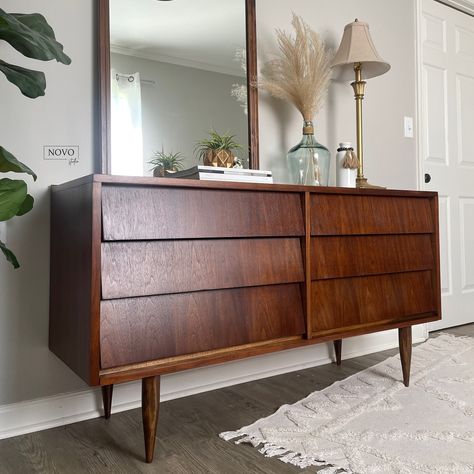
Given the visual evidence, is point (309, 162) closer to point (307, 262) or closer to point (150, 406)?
point (307, 262)

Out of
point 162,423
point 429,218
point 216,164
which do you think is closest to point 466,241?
point 429,218

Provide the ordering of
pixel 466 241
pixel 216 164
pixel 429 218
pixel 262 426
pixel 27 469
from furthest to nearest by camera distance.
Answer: pixel 466 241 → pixel 429 218 → pixel 216 164 → pixel 262 426 → pixel 27 469

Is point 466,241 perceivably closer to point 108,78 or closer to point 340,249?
point 340,249

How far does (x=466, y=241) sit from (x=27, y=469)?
9.47 feet

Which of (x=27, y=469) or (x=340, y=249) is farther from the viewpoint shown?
(x=340, y=249)

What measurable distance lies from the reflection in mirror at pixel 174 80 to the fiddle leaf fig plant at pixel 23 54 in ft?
1.76

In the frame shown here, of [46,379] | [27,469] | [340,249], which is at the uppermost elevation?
[340,249]

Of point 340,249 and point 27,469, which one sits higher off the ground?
point 340,249

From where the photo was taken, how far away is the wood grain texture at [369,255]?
1.58 m

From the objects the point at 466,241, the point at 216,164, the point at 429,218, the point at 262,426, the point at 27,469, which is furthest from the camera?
the point at 466,241

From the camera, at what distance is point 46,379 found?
1.57 metres

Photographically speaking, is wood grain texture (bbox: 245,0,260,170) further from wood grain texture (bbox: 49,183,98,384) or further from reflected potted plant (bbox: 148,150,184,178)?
wood grain texture (bbox: 49,183,98,384)

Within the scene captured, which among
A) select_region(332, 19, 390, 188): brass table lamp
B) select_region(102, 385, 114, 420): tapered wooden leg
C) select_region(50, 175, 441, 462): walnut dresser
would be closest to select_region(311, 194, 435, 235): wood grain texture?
select_region(50, 175, 441, 462): walnut dresser

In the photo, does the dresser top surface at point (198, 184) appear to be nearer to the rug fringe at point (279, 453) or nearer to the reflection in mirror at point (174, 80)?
the reflection in mirror at point (174, 80)
